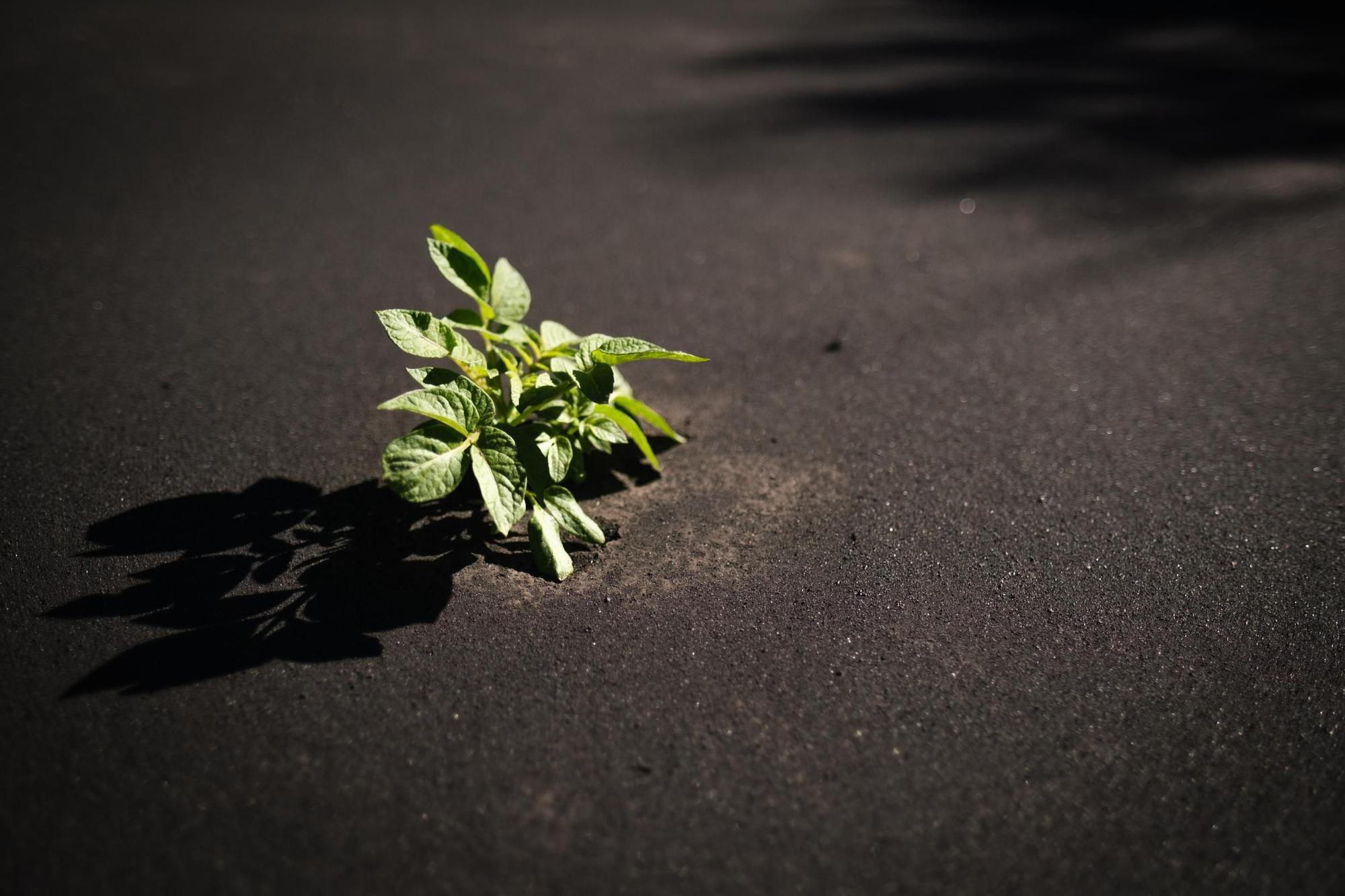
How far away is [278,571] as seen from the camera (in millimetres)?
1928

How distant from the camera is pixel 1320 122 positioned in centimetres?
476

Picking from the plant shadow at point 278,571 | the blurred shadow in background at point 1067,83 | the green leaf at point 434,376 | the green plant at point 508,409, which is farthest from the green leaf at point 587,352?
the blurred shadow in background at point 1067,83

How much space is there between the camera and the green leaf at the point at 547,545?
6.22 feet

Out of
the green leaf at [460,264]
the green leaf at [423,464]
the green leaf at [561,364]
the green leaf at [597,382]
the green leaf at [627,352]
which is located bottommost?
the green leaf at [423,464]

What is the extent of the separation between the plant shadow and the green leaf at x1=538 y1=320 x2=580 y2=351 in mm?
363

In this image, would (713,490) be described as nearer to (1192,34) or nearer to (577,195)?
(577,195)

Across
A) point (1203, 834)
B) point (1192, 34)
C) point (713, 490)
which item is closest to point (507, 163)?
point (713, 490)

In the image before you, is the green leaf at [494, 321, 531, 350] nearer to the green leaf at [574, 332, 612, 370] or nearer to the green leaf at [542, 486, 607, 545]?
the green leaf at [574, 332, 612, 370]

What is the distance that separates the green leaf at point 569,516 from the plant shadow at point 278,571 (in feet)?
0.52

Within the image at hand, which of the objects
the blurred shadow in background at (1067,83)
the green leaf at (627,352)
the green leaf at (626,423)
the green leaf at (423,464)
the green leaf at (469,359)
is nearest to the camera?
the green leaf at (423,464)

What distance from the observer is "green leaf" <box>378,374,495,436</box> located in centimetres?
172

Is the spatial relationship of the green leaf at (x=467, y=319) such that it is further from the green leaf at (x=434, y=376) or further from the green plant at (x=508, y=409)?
the green leaf at (x=434, y=376)

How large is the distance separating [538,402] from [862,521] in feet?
2.69

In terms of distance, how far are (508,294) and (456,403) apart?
1.22 ft
